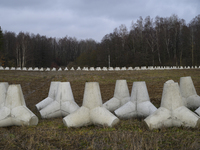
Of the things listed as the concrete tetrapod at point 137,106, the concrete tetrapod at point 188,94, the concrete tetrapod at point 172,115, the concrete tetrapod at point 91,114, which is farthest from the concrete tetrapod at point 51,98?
the concrete tetrapod at point 188,94

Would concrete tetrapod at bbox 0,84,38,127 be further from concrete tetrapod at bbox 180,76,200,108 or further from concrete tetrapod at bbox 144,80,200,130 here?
concrete tetrapod at bbox 180,76,200,108

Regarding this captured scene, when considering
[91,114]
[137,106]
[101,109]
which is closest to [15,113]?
[91,114]

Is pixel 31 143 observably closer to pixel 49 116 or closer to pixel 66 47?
pixel 49 116

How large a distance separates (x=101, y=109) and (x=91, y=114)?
0.34 metres

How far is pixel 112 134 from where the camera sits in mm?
4594

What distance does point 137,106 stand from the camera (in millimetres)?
6988

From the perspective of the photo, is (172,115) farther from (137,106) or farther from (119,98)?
(119,98)

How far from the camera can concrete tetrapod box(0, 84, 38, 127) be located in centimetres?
577

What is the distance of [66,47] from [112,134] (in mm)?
77612

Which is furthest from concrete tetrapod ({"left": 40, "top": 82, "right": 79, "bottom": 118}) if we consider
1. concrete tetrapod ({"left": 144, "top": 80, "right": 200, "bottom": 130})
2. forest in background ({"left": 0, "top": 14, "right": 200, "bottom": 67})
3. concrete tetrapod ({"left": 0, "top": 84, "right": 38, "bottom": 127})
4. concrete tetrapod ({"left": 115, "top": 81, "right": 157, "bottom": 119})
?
forest in background ({"left": 0, "top": 14, "right": 200, "bottom": 67})

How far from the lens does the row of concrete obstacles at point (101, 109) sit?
5246mm

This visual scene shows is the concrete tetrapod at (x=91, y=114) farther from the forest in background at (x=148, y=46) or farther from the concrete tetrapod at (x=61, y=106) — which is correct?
the forest in background at (x=148, y=46)

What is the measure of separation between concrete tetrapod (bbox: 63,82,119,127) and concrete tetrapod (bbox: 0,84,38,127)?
1097 mm

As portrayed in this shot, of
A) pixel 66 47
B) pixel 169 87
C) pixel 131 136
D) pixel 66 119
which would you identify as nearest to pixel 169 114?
pixel 169 87
